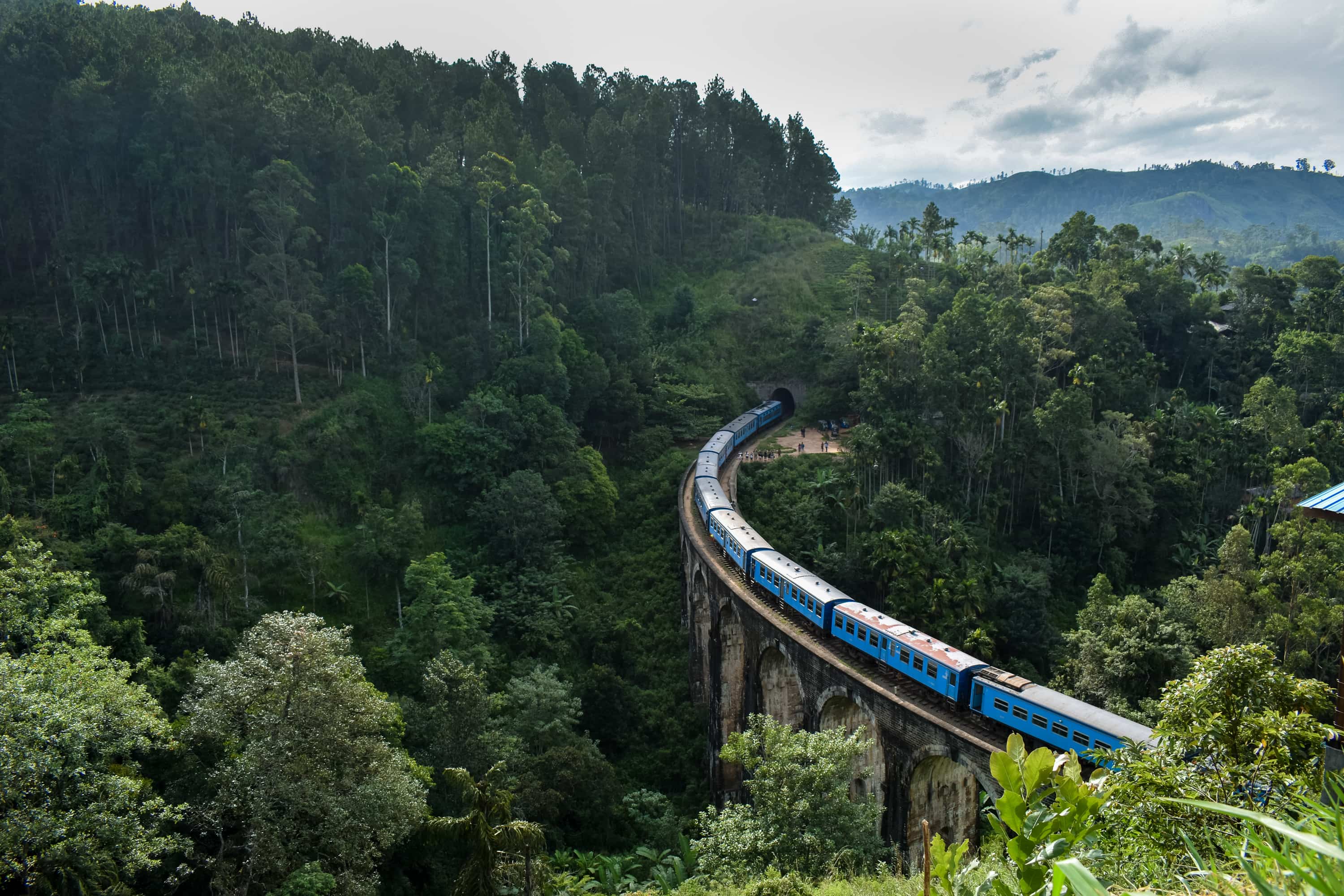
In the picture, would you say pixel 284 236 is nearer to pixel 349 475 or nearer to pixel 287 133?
pixel 287 133

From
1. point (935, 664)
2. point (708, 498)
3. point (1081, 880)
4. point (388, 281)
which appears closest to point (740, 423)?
point (708, 498)

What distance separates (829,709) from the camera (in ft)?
78.1

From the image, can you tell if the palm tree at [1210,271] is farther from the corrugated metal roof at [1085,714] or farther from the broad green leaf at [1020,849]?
the broad green leaf at [1020,849]

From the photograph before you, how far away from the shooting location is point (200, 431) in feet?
114

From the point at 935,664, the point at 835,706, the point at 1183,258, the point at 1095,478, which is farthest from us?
the point at 1183,258

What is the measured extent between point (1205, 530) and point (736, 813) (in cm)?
3388

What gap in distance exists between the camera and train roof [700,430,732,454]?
4525 centimetres

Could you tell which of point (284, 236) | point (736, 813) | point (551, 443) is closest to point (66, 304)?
point (284, 236)

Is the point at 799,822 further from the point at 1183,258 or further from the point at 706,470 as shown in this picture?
the point at 1183,258

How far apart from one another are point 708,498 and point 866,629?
14.9 m

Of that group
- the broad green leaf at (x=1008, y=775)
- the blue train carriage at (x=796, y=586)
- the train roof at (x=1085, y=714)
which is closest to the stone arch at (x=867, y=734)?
the blue train carriage at (x=796, y=586)

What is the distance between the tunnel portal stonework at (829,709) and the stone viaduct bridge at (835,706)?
0.04m

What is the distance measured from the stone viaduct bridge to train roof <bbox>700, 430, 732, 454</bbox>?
11339 mm

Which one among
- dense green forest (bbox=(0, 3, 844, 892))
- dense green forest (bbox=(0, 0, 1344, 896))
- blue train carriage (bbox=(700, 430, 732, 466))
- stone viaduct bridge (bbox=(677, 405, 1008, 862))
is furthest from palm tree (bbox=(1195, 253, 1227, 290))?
stone viaduct bridge (bbox=(677, 405, 1008, 862))
